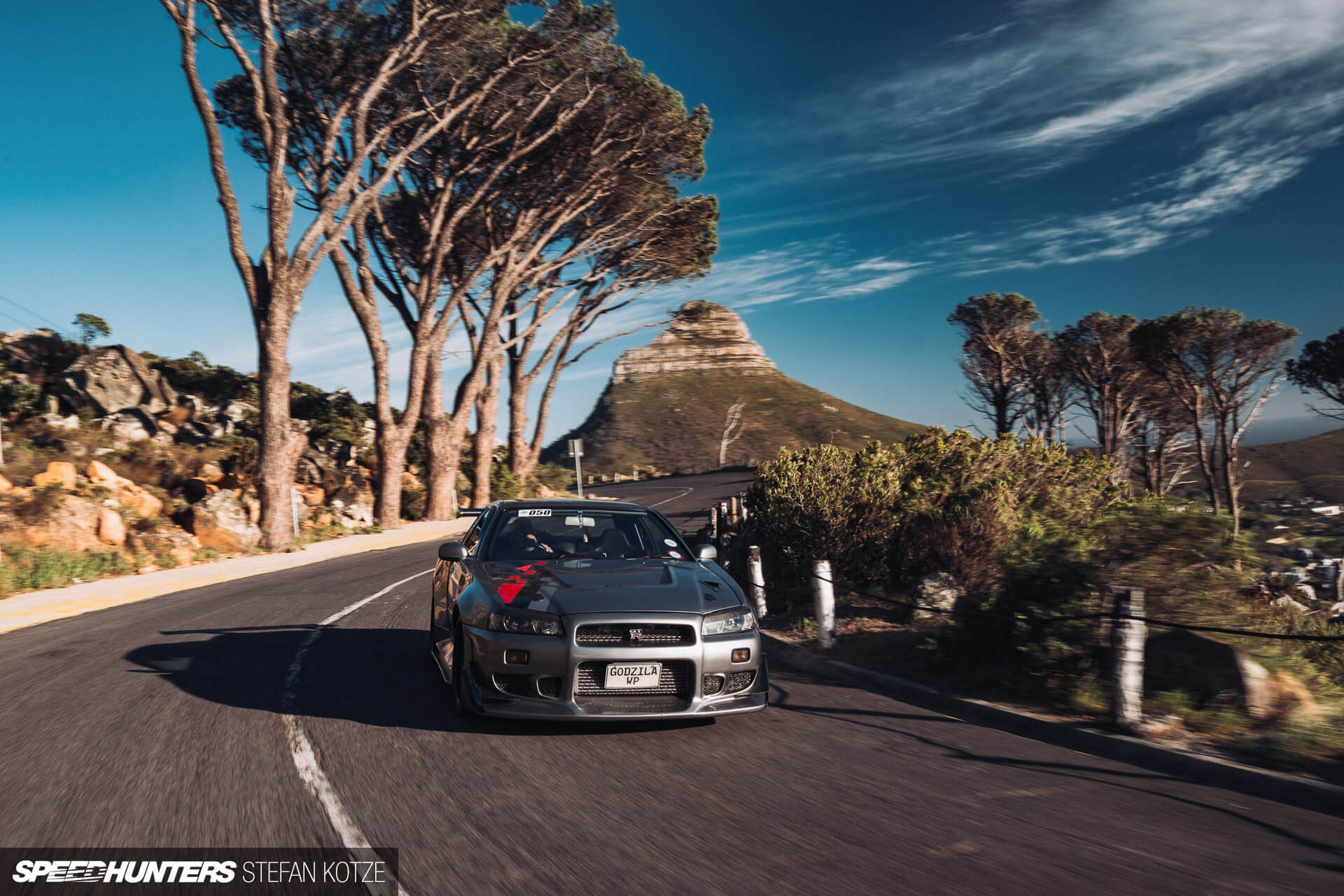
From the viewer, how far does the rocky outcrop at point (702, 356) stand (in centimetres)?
14475

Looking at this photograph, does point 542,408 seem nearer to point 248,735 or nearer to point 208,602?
point 208,602

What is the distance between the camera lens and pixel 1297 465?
99500 millimetres

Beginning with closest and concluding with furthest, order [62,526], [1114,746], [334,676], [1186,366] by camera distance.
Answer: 1. [1114,746]
2. [334,676]
3. [62,526]
4. [1186,366]

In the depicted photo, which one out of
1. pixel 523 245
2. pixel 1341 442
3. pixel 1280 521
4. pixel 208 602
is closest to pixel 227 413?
pixel 523 245

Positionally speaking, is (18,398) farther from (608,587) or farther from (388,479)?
(608,587)

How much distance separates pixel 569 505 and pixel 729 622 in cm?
228

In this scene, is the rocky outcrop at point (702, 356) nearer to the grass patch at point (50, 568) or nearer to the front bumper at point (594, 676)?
the grass patch at point (50, 568)

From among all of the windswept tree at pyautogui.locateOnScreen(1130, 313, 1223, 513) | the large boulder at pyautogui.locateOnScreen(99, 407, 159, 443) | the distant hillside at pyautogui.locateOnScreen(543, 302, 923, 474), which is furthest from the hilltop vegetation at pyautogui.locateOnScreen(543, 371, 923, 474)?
the large boulder at pyautogui.locateOnScreen(99, 407, 159, 443)

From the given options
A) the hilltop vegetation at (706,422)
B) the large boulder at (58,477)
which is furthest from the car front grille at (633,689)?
the hilltop vegetation at (706,422)

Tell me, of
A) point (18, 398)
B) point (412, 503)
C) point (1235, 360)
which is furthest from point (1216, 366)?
point (18, 398)

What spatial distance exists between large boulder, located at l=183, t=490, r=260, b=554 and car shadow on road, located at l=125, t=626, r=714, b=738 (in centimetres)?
1143
